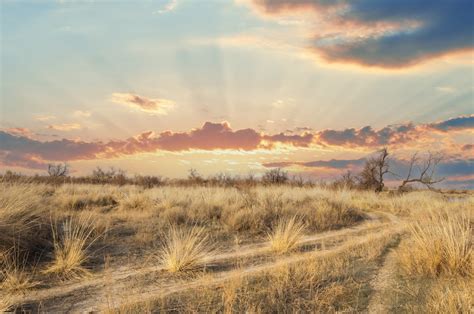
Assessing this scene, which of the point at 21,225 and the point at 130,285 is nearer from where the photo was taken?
the point at 130,285

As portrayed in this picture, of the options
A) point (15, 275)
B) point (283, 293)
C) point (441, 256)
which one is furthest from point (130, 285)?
point (441, 256)

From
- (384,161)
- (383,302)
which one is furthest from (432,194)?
(383,302)

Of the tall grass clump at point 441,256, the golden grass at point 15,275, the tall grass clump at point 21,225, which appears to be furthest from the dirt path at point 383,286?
the tall grass clump at point 21,225

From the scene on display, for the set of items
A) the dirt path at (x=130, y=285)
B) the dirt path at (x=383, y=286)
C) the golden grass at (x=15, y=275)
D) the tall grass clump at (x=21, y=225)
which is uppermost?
the tall grass clump at (x=21, y=225)

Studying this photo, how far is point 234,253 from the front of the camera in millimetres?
9539

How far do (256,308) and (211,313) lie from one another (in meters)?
0.69

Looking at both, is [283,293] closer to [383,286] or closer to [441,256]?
[383,286]

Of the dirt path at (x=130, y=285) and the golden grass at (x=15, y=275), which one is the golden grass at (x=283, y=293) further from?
the golden grass at (x=15, y=275)

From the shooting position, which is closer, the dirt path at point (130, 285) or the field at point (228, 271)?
the field at point (228, 271)

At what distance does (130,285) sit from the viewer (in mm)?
6816

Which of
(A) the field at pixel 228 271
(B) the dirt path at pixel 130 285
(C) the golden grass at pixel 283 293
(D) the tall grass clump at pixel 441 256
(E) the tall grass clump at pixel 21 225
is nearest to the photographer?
(C) the golden grass at pixel 283 293

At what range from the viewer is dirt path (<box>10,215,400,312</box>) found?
6.02 meters

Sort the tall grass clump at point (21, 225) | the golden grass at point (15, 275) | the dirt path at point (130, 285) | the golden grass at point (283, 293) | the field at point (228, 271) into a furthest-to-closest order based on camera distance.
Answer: the tall grass clump at point (21, 225)
the golden grass at point (15, 275)
the dirt path at point (130, 285)
the field at point (228, 271)
the golden grass at point (283, 293)

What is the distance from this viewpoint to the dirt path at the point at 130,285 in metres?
6.02
